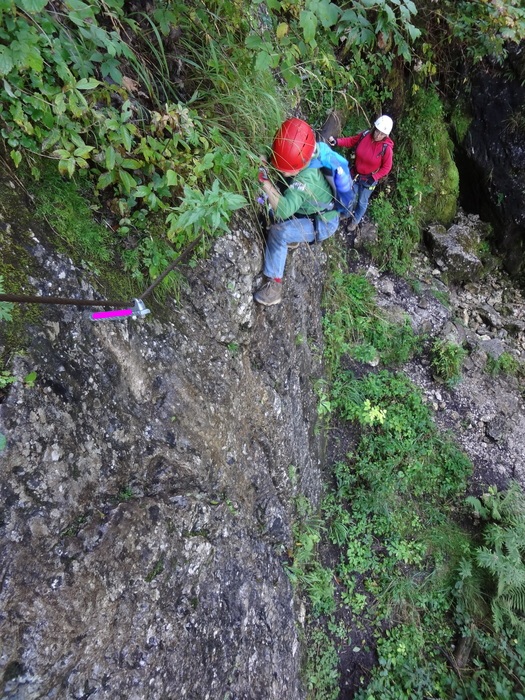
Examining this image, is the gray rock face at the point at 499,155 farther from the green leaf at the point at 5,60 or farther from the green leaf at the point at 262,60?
the green leaf at the point at 5,60

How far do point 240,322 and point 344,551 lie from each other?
11.7 ft

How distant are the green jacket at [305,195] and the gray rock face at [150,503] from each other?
0.36m

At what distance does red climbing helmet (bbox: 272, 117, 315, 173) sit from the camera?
10.3ft

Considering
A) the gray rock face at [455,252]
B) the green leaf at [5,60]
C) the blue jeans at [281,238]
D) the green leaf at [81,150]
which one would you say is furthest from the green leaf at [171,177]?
the gray rock face at [455,252]

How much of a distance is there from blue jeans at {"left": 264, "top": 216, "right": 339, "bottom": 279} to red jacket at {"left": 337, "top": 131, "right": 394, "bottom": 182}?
2.14 m

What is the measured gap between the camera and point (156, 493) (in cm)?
268

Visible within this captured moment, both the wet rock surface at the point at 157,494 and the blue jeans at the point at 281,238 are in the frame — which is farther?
the blue jeans at the point at 281,238

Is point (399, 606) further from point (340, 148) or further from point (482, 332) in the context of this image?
point (340, 148)

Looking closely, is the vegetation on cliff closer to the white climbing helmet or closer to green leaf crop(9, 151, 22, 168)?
green leaf crop(9, 151, 22, 168)

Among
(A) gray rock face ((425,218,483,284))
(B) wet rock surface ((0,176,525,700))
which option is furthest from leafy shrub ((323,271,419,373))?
(A) gray rock face ((425,218,483,284))

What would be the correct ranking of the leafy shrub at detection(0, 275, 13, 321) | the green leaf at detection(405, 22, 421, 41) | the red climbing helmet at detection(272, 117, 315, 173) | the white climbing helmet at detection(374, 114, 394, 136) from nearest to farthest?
the leafy shrub at detection(0, 275, 13, 321) → the green leaf at detection(405, 22, 421, 41) → the red climbing helmet at detection(272, 117, 315, 173) → the white climbing helmet at detection(374, 114, 394, 136)

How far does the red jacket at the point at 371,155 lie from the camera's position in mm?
5227

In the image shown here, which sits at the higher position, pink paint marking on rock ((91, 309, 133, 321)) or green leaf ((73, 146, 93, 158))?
green leaf ((73, 146, 93, 158))

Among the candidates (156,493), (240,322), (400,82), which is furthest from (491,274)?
(156,493)
